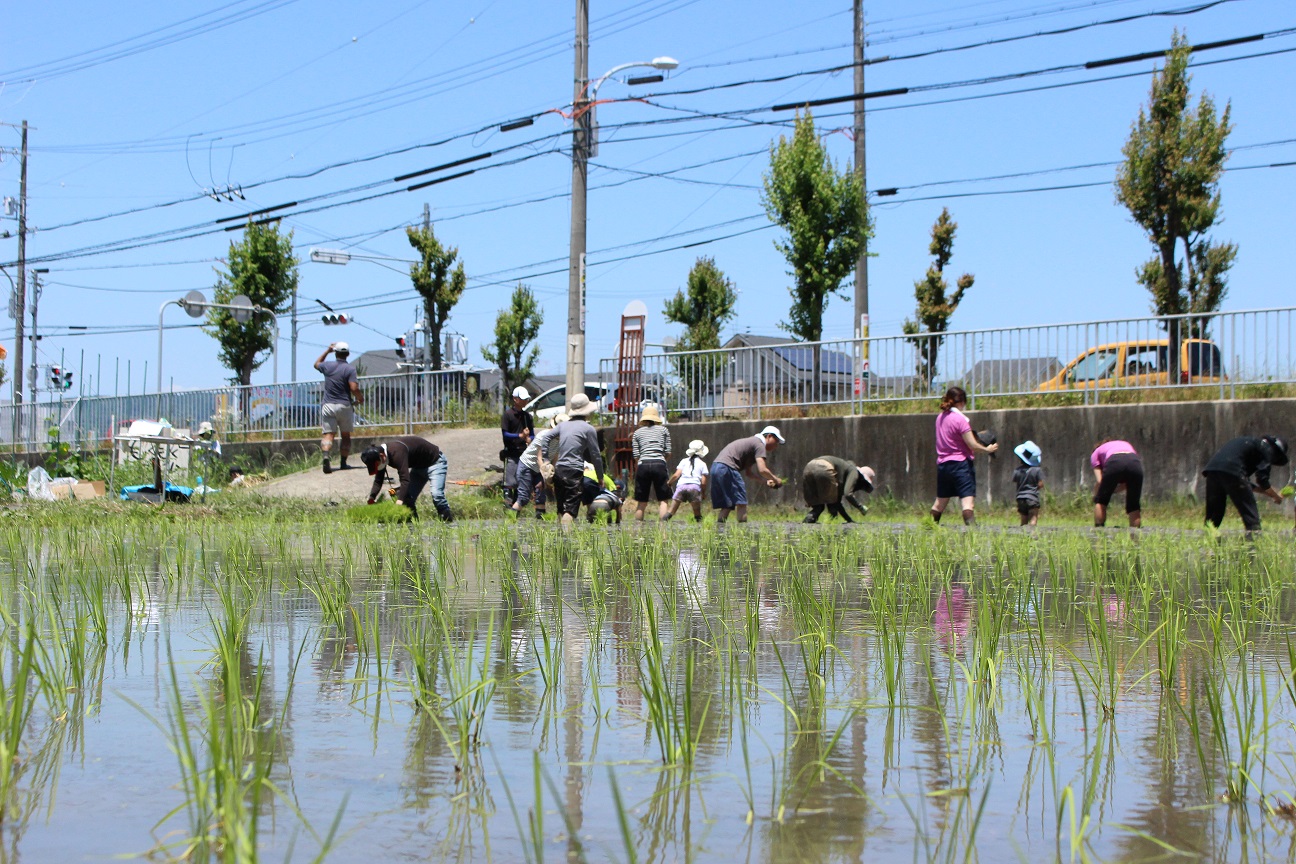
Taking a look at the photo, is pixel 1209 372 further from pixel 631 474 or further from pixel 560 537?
pixel 560 537

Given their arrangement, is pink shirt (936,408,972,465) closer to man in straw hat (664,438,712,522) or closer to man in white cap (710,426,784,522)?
man in white cap (710,426,784,522)

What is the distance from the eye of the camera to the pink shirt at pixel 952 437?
14414 mm

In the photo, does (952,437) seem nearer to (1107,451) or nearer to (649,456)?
(1107,451)

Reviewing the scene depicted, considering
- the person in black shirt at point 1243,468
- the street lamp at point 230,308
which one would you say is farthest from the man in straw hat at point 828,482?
the street lamp at point 230,308

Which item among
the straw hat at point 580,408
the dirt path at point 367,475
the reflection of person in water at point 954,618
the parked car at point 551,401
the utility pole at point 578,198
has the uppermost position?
the utility pole at point 578,198

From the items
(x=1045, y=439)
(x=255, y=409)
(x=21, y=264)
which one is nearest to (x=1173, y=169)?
(x=1045, y=439)

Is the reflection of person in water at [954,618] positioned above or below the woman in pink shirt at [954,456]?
below

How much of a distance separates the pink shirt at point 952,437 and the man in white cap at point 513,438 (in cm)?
641

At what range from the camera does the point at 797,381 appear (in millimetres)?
21641

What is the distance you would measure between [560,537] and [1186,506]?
10051mm

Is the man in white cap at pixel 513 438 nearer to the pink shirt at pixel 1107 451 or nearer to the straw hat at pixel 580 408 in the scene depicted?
the straw hat at pixel 580 408

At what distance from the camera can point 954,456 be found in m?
14.6

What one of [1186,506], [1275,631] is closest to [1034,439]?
[1186,506]

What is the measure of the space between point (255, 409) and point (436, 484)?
17524 mm
